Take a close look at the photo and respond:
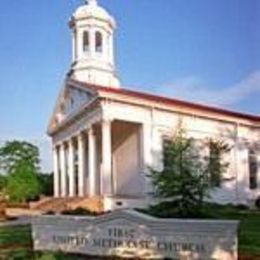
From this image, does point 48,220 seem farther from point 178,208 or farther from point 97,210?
point 97,210

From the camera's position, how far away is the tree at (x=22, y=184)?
44.3 meters

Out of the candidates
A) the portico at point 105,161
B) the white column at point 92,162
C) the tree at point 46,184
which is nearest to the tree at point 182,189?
the portico at point 105,161

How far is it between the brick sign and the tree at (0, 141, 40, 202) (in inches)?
1301

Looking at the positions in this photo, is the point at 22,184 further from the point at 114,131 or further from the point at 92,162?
the point at 92,162

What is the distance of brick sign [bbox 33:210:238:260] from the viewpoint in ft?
32.9

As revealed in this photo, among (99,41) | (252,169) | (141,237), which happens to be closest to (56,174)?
(99,41)

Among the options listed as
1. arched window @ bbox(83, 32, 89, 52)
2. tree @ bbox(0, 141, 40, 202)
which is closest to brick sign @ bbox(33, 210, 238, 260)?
arched window @ bbox(83, 32, 89, 52)

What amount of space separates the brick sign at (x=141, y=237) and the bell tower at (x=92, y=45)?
29426mm

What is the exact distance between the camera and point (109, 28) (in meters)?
41.5

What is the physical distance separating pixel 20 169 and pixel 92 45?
40.2 feet

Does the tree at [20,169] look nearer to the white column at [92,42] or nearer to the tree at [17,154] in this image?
the tree at [17,154]

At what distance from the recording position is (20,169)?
47781 mm

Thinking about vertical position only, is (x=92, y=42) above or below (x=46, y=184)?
above

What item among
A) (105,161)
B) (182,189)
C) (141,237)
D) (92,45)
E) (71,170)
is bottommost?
(141,237)
